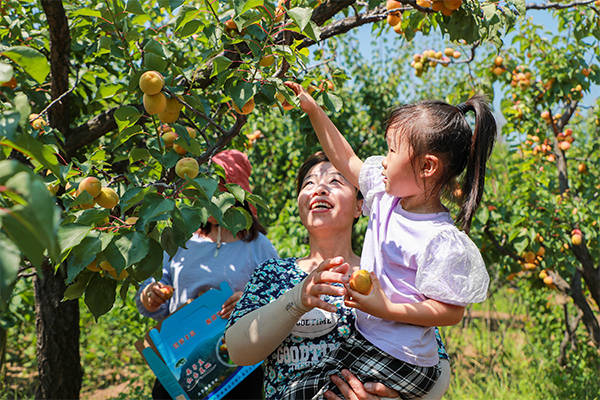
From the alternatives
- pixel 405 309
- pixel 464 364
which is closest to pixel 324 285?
pixel 405 309

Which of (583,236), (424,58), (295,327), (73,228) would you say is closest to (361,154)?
(424,58)

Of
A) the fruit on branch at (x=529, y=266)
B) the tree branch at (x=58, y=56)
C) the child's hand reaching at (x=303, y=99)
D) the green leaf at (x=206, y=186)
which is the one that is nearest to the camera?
the green leaf at (x=206, y=186)

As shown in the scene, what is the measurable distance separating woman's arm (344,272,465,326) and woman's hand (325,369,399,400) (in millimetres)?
203

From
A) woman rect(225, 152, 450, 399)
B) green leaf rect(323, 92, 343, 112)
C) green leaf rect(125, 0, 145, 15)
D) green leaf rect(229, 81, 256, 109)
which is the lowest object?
woman rect(225, 152, 450, 399)

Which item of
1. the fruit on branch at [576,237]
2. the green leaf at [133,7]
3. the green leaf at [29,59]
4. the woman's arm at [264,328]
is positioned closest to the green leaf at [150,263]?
the woman's arm at [264,328]

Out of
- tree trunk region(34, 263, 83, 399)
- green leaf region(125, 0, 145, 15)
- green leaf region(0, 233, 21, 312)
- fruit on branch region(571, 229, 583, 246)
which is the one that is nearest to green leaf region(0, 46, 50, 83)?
green leaf region(0, 233, 21, 312)

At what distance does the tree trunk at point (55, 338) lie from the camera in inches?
90.7

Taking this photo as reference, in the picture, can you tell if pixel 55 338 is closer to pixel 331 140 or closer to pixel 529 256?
pixel 331 140

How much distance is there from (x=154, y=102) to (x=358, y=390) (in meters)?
0.85

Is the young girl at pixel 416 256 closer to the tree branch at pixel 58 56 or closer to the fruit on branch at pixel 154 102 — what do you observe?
the fruit on branch at pixel 154 102

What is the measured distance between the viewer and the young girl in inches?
46.5

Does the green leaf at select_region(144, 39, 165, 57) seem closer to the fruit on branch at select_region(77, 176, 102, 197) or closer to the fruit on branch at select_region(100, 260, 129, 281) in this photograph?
the fruit on branch at select_region(77, 176, 102, 197)

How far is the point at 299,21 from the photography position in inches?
47.3

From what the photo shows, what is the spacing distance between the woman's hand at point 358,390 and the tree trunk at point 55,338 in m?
1.48
